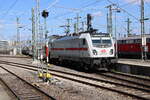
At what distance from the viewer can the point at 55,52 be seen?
3656cm

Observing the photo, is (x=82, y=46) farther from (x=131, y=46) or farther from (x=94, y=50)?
(x=131, y=46)

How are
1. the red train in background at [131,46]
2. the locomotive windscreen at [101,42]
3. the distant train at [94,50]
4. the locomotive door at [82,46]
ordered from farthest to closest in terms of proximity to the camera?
1. the red train in background at [131,46]
2. the locomotive door at [82,46]
3. the locomotive windscreen at [101,42]
4. the distant train at [94,50]

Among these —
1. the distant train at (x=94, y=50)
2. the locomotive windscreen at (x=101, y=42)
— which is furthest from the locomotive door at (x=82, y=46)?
the locomotive windscreen at (x=101, y=42)

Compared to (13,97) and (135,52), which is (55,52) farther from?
(13,97)

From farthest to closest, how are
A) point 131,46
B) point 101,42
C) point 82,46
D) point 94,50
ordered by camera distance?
1. point 131,46
2. point 82,46
3. point 101,42
4. point 94,50

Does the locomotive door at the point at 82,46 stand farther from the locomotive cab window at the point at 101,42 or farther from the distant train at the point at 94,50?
the locomotive cab window at the point at 101,42

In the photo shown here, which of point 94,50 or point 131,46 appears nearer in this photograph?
point 94,50

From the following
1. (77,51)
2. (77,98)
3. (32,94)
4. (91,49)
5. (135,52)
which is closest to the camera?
(77,98)

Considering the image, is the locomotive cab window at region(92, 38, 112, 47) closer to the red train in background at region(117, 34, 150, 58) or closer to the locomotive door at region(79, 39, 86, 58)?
the locomotive door at region(79, 39, 86, 58)

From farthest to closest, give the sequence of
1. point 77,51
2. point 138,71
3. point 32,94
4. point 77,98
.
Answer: point 77,51 → point 138,71 → point 32,94 → point 77,98

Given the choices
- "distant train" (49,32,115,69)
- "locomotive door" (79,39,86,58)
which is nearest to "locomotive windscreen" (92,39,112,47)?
"distant train" (49,32,115,69)

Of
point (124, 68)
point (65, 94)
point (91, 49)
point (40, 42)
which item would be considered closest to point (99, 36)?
point (91, 49)

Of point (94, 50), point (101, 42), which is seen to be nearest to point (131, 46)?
point (101, 42)

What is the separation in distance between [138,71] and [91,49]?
4008 mm
